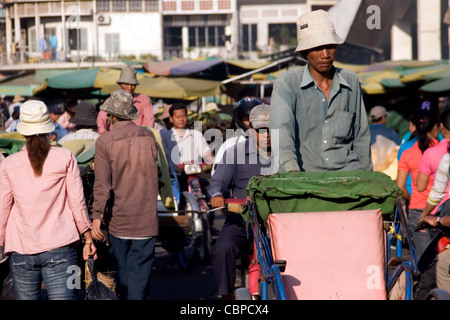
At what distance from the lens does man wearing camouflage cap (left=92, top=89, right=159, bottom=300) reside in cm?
685

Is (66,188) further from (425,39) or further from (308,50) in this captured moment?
(425,39)

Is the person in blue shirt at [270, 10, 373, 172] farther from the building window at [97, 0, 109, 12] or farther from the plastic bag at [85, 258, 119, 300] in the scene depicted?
the building window at [97, 0, 109, 12]

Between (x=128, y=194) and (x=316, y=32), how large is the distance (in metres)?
2.36

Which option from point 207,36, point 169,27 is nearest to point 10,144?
point 207,36

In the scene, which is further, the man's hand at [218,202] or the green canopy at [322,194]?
the man's hand at [218,202]

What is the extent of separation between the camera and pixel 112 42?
217 ft

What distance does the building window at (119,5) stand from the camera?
65812mm

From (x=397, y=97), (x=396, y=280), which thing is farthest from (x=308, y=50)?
(x=397, y=97)

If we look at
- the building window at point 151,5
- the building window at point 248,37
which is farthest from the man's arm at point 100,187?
the building window at point 248,37

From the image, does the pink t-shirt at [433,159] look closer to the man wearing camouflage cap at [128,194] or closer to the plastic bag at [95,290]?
the man wearing camouflage cap at [128,194]

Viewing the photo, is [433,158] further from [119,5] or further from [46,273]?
[119,5]

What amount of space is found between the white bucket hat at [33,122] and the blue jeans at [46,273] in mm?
830

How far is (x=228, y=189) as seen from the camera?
720 centimetres

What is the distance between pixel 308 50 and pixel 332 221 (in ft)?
4.18
